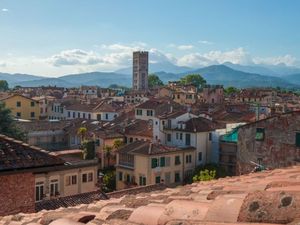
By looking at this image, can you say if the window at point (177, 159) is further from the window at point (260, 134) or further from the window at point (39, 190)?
the window at point (39, 190)

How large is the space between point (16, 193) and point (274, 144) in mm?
19947

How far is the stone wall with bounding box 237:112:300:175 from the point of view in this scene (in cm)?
2542

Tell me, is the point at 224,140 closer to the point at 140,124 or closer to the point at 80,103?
the point at 140,124

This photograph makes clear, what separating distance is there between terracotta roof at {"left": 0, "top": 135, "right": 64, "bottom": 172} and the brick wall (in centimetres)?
22

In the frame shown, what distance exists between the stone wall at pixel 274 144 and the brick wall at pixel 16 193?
18.6 meters

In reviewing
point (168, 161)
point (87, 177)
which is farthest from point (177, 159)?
point (87, 177)

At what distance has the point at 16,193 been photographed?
29.6 ft

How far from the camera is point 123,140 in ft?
157

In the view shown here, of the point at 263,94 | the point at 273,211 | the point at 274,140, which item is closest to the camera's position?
the point at 273,211

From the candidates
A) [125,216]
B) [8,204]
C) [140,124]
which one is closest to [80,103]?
[140,124]

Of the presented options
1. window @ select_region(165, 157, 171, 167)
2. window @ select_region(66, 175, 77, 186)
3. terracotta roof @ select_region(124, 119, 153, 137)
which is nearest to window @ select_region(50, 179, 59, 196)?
window @ select_region(66, 175, 77, 186)

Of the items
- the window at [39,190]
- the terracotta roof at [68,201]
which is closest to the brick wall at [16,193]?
the terracotta roof at [68,201]

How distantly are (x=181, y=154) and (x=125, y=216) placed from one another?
36.6 meters

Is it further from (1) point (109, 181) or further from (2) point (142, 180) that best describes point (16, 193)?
(1) point (109, 181)
